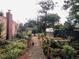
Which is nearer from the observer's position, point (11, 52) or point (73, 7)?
point (11, 52)

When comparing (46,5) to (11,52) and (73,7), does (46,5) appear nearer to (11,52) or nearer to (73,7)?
(73,7)

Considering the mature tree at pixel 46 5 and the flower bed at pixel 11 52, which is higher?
the mature tree at pixel 46 5

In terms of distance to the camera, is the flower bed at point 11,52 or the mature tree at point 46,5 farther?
A: the mature tree at point 46,5

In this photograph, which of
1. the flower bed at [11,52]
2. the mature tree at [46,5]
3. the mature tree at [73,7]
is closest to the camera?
the flower bed at [11,52]

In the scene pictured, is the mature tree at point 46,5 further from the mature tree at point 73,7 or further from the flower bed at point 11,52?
the flower bed at point 11,52

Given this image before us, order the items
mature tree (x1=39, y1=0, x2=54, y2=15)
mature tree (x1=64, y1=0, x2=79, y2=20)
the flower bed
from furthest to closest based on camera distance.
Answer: mature tree (x1=39, y1=0, x2=54, y2=15) → mature tree (x1=64, y1=0, x2=79, y2=20) → the flower bed

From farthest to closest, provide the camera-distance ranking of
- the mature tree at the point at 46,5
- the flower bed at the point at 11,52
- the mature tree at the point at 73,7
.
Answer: the mature tree at the point at 46,5 → the mature tree at the point at 73,7 → the flower bed at the point at 11,52

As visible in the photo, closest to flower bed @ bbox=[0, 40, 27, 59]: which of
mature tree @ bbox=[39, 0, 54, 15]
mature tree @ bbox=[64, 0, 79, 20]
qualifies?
mature tree @ bbox=[64, 0, 79, 20]

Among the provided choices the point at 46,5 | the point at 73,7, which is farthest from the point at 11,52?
the point at 46,5

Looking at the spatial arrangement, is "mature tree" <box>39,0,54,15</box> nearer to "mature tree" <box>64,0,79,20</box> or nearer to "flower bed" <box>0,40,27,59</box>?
"mature tree" <box>64,0,79,20</box>

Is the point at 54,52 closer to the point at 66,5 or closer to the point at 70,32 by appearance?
the point at 66,5

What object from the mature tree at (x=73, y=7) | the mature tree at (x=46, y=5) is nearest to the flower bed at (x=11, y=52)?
the mature tree at (x=73, y=7)

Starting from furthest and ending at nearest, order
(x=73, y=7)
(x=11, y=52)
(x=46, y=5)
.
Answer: (x=46, y=5), (x=73, y=7), (x=11, y=52)

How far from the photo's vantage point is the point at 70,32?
3750 centimetres
